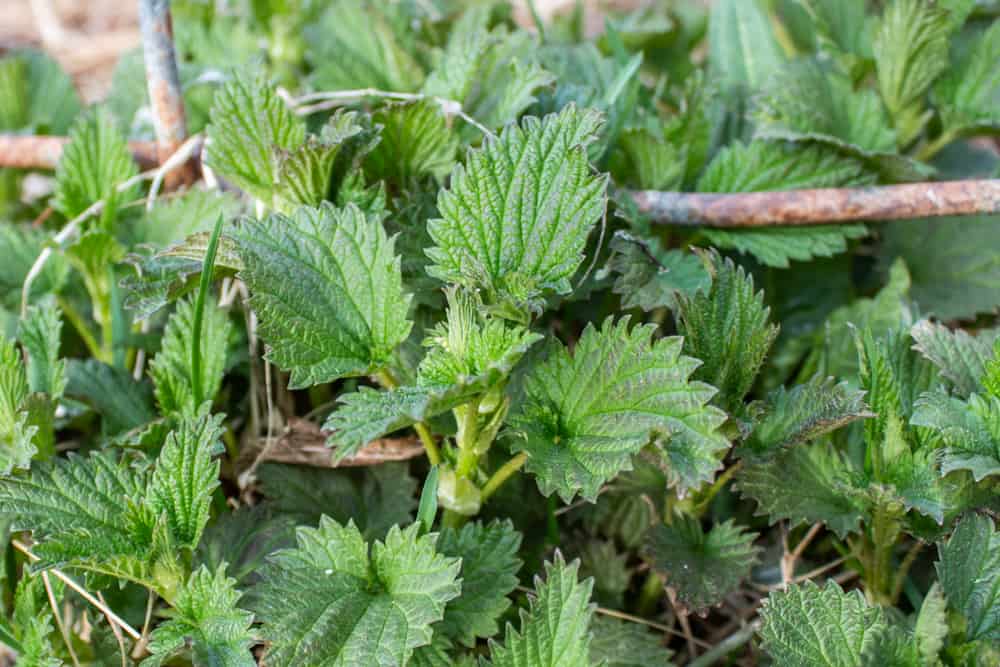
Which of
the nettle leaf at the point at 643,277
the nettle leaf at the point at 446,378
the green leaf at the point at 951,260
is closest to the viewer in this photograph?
the nettle leaf at the point at 446,378

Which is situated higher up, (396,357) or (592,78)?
(592,78)

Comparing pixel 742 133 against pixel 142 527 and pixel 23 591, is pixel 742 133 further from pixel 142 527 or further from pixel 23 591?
pixel 23 591

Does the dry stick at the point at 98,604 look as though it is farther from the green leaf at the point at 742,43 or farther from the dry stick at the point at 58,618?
the green leaf at the point at 742,43

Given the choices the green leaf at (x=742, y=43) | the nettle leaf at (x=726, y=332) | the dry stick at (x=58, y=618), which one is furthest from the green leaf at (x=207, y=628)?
the green leaf at (x=742, y=43)

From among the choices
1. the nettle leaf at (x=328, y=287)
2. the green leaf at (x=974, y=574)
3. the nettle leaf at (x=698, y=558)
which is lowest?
the nettle leaf at (x=698, y=558)

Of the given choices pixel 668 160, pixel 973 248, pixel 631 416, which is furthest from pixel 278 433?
pixel 973 248

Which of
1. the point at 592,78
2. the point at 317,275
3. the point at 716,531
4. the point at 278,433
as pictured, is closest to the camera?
the point at 317,275
